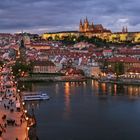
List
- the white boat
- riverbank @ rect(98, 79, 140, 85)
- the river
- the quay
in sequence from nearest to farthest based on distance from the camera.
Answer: the quay, the river, the white boat, riverbank @ rect(98, 79, 140, 85)

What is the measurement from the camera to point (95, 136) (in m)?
8.48

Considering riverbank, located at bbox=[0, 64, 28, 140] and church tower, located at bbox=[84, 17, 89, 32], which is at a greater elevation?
church tower, located at bbox=[84, 17, 89, 32]

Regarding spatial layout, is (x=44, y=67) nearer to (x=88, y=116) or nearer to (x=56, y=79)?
(x=56, y=79)

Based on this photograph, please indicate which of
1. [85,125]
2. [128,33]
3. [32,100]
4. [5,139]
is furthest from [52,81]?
[128,33]

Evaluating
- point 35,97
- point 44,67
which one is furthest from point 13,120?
point 44,67

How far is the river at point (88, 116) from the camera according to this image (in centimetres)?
858

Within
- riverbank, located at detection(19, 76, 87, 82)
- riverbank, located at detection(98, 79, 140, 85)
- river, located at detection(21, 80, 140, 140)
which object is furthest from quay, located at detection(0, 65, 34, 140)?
riverbank, located at detection(19, 76, 87, 82)

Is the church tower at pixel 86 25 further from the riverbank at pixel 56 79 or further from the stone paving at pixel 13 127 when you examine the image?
the stone paving at pixel 13 127

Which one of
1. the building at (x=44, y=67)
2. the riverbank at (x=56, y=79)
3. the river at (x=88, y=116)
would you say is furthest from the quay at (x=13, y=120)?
the building at (x=44, y=67)

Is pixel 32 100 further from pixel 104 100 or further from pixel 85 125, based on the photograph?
pixel 85 125

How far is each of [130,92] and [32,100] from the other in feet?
11.6

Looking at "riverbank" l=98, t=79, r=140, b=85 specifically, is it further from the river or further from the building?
the river

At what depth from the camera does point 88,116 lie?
10422mm

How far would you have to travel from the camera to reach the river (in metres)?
8.58
